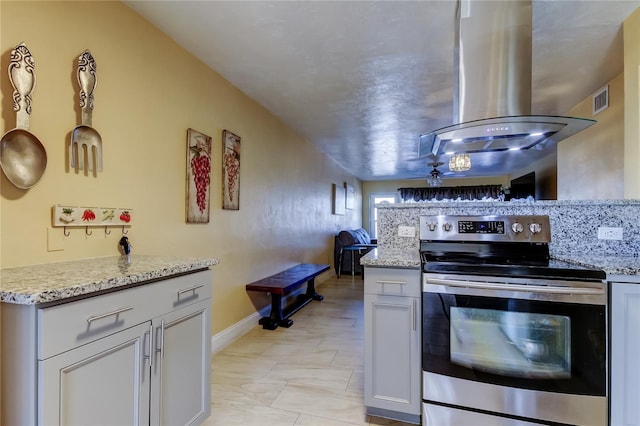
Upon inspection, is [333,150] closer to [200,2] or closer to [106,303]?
[200,2]

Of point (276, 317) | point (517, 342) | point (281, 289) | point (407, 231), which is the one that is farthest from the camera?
point (276, 317)

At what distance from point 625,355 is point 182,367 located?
6.57 ft

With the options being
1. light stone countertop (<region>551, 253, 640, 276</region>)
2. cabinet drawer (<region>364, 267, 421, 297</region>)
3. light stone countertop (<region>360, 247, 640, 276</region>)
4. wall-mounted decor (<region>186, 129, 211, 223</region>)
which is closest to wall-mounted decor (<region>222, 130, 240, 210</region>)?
wall-mounted decor (<region>186, 129, 211, 223</region>)

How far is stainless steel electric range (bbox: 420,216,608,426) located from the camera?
1.39m

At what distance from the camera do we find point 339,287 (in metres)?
5.35

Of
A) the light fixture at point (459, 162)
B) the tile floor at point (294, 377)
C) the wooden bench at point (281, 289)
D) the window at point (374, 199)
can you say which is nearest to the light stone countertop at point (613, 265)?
the tile floor at point (294, 377)

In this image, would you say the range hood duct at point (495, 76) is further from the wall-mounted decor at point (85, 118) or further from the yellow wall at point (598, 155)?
the wall-mounted decor at point (85, 118)

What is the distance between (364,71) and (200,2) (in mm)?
1390

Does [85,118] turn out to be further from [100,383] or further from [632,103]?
[632,103]

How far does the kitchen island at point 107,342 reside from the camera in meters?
0.95

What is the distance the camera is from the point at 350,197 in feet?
25.9

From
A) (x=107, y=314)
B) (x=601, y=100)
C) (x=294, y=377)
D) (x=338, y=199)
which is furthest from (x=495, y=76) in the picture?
(x=338, y=199)

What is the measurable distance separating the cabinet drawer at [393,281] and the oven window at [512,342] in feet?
0.74

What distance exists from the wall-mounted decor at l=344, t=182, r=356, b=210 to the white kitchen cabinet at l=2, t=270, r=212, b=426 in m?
6.08
